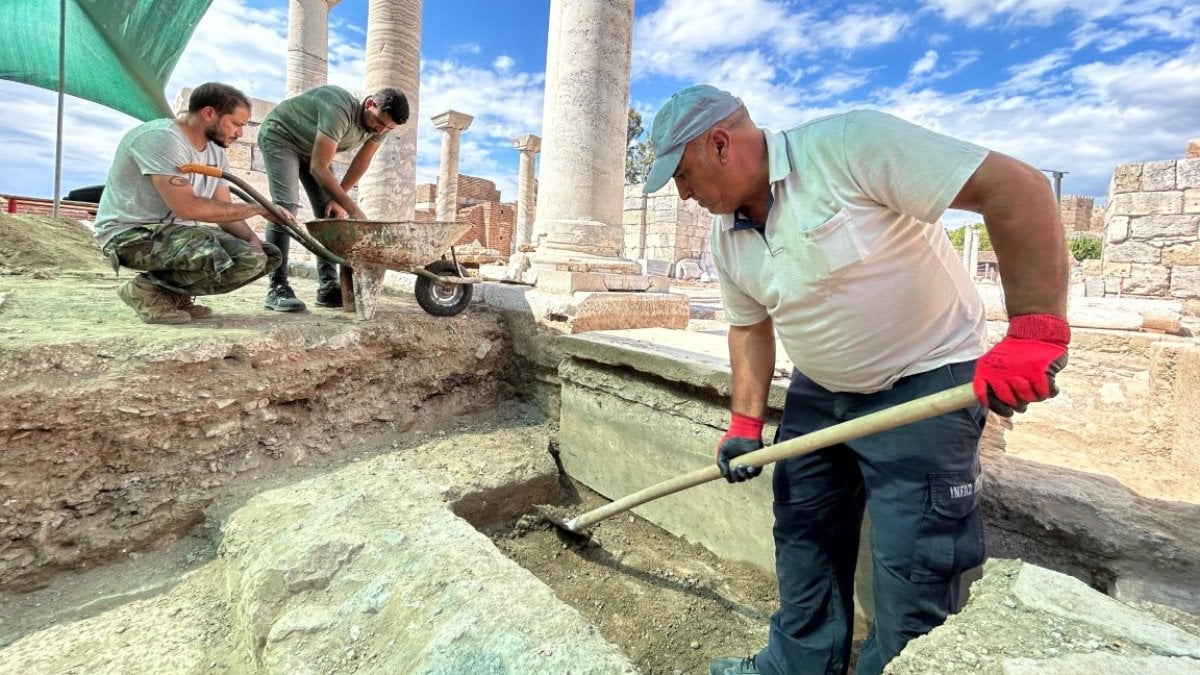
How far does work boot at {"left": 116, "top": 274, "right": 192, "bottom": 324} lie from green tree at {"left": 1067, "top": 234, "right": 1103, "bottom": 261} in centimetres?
2941

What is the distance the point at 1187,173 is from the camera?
26.0 ft

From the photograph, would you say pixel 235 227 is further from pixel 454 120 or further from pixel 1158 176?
pixel 454 120

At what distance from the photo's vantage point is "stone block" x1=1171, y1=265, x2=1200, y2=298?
8.10m

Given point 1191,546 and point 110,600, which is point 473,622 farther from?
point 1191,546

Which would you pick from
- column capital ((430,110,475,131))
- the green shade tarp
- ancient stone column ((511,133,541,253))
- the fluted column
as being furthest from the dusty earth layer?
ancient stone column ((511,133,541,253))

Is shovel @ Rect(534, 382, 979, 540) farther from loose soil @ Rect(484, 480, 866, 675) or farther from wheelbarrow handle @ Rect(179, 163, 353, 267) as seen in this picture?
wheelbarrow handle @ Rect(179, 163, 353, 267)

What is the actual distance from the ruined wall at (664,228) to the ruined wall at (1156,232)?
10837 millimetres

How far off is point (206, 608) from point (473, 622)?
1.28m

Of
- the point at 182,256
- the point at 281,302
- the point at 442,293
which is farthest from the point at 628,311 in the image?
the point at 182,256

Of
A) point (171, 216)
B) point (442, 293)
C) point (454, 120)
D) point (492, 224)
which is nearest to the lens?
point (171, 216)

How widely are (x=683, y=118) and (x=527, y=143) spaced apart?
15.3 meters

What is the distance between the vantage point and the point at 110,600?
2256 millimetres

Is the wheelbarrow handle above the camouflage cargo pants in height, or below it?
above

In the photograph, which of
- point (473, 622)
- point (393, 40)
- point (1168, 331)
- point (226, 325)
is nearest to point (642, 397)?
point (473, 622)
